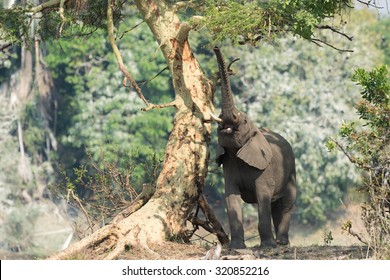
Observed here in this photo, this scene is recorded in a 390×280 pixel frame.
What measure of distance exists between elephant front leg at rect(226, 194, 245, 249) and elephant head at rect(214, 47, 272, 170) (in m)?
Answer: 0.59

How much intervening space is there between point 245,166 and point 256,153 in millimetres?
285

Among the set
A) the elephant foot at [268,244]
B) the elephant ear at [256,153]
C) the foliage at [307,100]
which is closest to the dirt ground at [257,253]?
the elephant foot at [268,244]

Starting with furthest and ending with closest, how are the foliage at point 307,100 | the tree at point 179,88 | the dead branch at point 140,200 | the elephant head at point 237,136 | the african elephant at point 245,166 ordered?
the foliage at point 307,100, the dead branch at point 140,200, the african elephant at point 245,166, the elephant head at point 237,136, the tree at point 179,88

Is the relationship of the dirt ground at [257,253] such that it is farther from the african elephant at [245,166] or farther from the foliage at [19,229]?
the foliage at [19,229]

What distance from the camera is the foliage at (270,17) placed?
16516mm

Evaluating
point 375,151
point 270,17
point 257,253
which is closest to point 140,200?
point 257,253

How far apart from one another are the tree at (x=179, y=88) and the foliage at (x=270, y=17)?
1cm

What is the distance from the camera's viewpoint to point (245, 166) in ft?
59.7

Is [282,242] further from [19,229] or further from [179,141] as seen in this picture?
[19,229]

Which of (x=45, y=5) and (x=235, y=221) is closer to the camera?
(x=235, y=221)

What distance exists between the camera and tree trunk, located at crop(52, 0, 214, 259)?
1819 cm

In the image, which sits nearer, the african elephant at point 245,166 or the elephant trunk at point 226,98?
the elephant trunk at point 226,98
